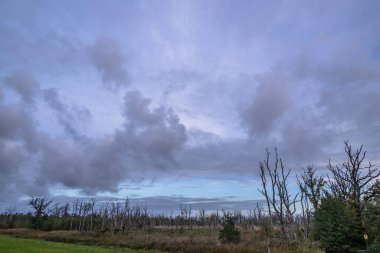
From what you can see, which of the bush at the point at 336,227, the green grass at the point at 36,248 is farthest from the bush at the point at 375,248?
the green grass at the point at 36,248

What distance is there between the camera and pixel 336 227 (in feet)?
92.3

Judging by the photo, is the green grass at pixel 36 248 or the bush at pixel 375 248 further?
the bush at pixel 375 248

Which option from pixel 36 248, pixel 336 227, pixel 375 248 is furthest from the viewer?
pixel 336 227

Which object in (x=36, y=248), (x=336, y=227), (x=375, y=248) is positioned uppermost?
(x=336, y=227)

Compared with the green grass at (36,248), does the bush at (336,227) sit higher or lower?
higher

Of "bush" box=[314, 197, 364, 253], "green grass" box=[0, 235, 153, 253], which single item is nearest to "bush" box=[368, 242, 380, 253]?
"bush" box=[314, 197, 364, 253]

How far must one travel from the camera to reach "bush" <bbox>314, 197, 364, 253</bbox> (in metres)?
28.1

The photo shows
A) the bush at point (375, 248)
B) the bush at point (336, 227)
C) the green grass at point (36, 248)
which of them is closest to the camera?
the green grass at point (36, 248)

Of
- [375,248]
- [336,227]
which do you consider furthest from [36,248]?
[375,248]

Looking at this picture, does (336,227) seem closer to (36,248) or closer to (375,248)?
(375,248)

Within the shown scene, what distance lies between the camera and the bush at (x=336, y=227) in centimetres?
2808

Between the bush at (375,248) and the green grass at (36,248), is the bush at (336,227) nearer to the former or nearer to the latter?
the bush at (375,248)

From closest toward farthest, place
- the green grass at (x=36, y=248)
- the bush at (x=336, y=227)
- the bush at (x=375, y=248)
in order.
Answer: the green grass at (x=36, y=248), the bush at (x=375, y=248), the bush at (x=336, y=227)

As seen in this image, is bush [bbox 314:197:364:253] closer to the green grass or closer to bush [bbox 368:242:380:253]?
bush [bbox 368:242:380:253]
